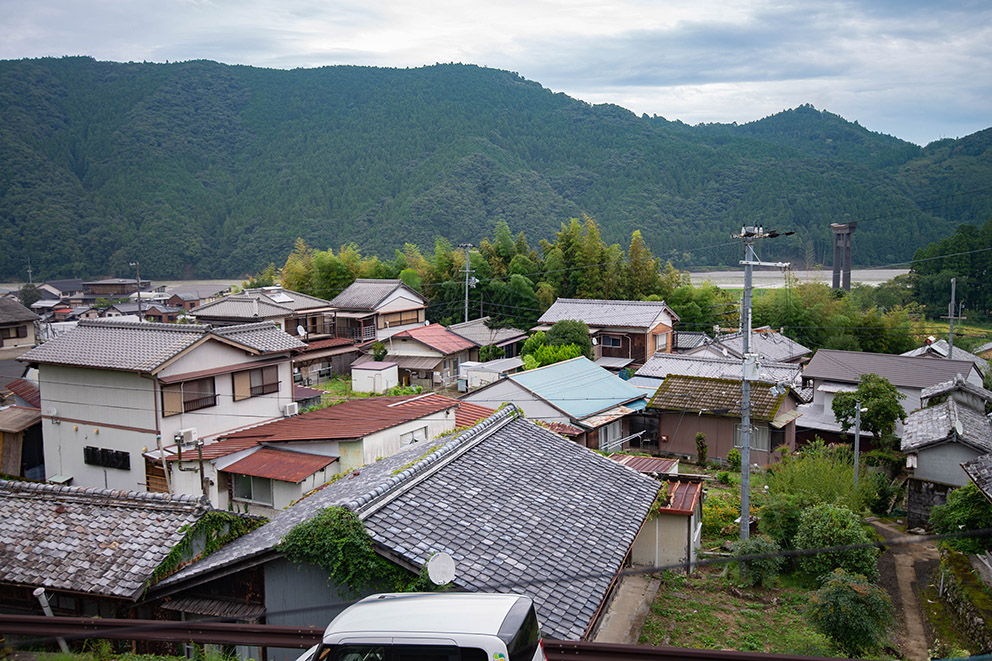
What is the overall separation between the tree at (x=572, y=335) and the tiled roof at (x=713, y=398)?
759 centimetres

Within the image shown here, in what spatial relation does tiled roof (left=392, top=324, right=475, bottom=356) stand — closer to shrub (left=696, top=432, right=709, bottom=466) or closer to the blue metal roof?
the blue metal roof

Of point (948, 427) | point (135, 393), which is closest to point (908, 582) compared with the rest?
point (948, 427)

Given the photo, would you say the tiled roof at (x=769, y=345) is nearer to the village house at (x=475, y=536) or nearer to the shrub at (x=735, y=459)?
the shrub at (x=735, y=459)

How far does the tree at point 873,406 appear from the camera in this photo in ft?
58.7

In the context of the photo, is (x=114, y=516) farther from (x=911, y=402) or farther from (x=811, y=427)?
(x=911, y=402)

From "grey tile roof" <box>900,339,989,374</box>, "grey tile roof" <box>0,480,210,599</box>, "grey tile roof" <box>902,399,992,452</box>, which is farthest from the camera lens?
"grey tile roof" <box>900,339,989,374</box>

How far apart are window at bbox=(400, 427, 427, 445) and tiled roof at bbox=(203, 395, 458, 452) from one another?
0.32 m

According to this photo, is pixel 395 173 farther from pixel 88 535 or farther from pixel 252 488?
pixel 88 535

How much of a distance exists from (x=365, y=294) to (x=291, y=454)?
1984cm

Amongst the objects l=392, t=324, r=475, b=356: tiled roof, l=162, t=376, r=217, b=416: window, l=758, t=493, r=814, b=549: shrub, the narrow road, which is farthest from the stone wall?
l=392, t=324, r=475, b=356: tiled roof

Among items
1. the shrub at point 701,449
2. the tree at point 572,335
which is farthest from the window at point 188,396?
the tree at point 572,335

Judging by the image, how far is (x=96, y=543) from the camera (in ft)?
20.8

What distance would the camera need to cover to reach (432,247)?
5847 centimetres

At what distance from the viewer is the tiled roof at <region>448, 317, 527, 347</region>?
101ft
